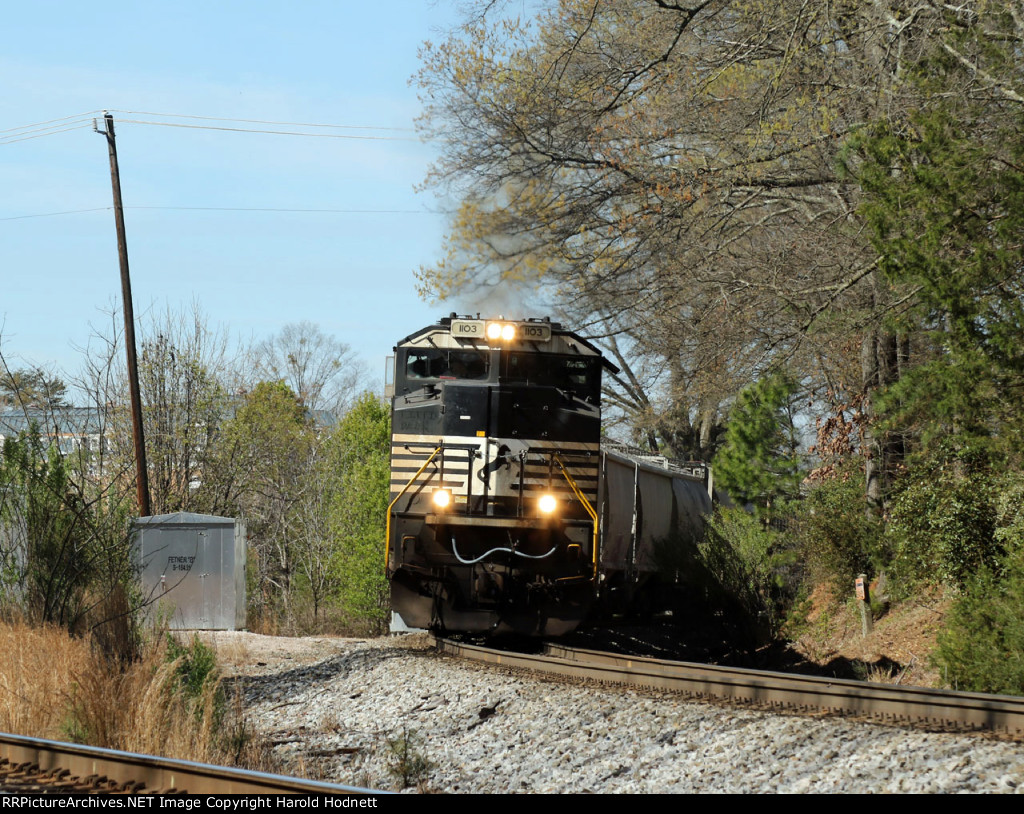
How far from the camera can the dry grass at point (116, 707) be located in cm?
745

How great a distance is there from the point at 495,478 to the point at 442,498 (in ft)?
2.14

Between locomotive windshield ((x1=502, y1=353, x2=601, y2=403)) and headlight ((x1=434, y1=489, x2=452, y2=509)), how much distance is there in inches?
59.0

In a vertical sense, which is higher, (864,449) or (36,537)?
(864,449)

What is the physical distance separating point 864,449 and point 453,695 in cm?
1047

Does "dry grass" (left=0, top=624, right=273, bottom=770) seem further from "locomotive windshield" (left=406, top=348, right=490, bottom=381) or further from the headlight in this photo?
"locomotive windshield" (left=406, top=348, right=490, bottom=381)

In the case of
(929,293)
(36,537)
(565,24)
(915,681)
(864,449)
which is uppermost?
(565,24)

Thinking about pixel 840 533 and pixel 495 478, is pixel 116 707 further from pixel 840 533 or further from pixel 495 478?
pixel 840 533

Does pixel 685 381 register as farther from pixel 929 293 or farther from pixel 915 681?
pixel 929 293

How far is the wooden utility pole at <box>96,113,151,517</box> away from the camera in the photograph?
70.0ft

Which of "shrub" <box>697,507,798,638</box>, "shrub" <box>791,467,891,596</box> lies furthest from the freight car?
"shrub" <box>697,507,798,638</box>

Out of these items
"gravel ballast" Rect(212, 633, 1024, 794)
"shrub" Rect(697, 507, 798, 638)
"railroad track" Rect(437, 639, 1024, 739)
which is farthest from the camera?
"shrub" Rect(697, 507, 798, 638)

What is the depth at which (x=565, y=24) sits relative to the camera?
17.9 metres

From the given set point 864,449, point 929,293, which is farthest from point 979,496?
point 864,449

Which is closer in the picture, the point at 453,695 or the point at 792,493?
the point at 453,695
